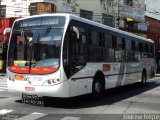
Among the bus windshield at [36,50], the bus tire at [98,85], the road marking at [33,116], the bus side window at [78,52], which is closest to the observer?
the road marking at [33,116]

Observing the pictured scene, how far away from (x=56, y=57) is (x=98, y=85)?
3157mm

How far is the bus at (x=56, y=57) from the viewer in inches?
452

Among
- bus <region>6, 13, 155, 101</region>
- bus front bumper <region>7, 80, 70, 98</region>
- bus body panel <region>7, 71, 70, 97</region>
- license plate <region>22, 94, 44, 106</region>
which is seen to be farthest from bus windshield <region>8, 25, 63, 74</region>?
license plate <region>22, 94, 44, 106</region>

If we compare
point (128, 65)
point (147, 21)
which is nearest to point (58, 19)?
point (128, 65)

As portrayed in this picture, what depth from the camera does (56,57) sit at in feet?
37.8

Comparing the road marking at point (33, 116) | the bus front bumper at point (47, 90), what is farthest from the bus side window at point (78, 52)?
the road marking at point (33, 116)

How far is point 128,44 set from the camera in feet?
60.3

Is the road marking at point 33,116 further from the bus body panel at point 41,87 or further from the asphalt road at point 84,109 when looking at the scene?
the bus body panel at point 41,87

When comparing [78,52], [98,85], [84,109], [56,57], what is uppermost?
[78,52]

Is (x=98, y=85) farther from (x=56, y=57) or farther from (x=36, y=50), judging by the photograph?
(x=36, y=50)

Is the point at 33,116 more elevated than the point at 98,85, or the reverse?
the point at 98,85

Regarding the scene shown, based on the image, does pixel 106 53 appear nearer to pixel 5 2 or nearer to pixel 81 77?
pixel 81 77

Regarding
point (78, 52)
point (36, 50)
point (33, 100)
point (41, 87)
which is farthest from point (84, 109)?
point (36, 50)

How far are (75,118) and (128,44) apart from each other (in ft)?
29.8
